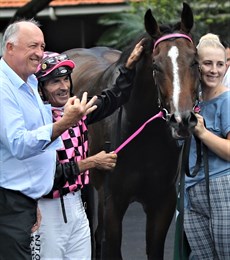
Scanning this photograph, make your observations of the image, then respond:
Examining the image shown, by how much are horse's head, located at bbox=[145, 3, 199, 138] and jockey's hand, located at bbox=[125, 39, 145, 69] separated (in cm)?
17

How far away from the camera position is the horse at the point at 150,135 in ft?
13.3

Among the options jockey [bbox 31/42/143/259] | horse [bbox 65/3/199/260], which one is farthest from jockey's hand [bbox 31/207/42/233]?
horse [bbox 65/3/199/260]

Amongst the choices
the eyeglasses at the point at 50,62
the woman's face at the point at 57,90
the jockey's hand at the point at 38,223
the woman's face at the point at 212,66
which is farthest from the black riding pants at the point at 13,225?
the woman's face at the point at 212,66

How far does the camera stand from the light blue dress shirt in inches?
134

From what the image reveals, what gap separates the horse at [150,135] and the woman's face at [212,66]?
2.0 inches

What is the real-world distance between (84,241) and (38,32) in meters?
1.24

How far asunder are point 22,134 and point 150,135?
1550 mm

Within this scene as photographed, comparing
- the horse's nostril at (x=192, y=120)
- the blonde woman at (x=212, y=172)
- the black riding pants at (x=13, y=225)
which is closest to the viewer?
the black riding pants at (x=13, y=225)

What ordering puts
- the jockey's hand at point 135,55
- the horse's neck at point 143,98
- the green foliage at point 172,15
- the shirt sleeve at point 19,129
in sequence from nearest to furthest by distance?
the shirt sleeve at point 19,129 → the jockey's hand at point 135,55 → the horse's neck at point 143,98 → the green foliage at point 172,15

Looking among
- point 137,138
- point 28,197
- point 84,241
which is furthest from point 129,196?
point 28,197

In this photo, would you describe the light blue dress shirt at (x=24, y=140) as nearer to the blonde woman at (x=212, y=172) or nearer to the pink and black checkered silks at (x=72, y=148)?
the pink and black checkered silks at (x=72, y=148)

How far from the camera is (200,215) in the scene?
3973mm

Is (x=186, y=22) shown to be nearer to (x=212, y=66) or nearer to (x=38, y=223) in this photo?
(x=212, y=66)

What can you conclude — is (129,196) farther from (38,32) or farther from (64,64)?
(38,32)
